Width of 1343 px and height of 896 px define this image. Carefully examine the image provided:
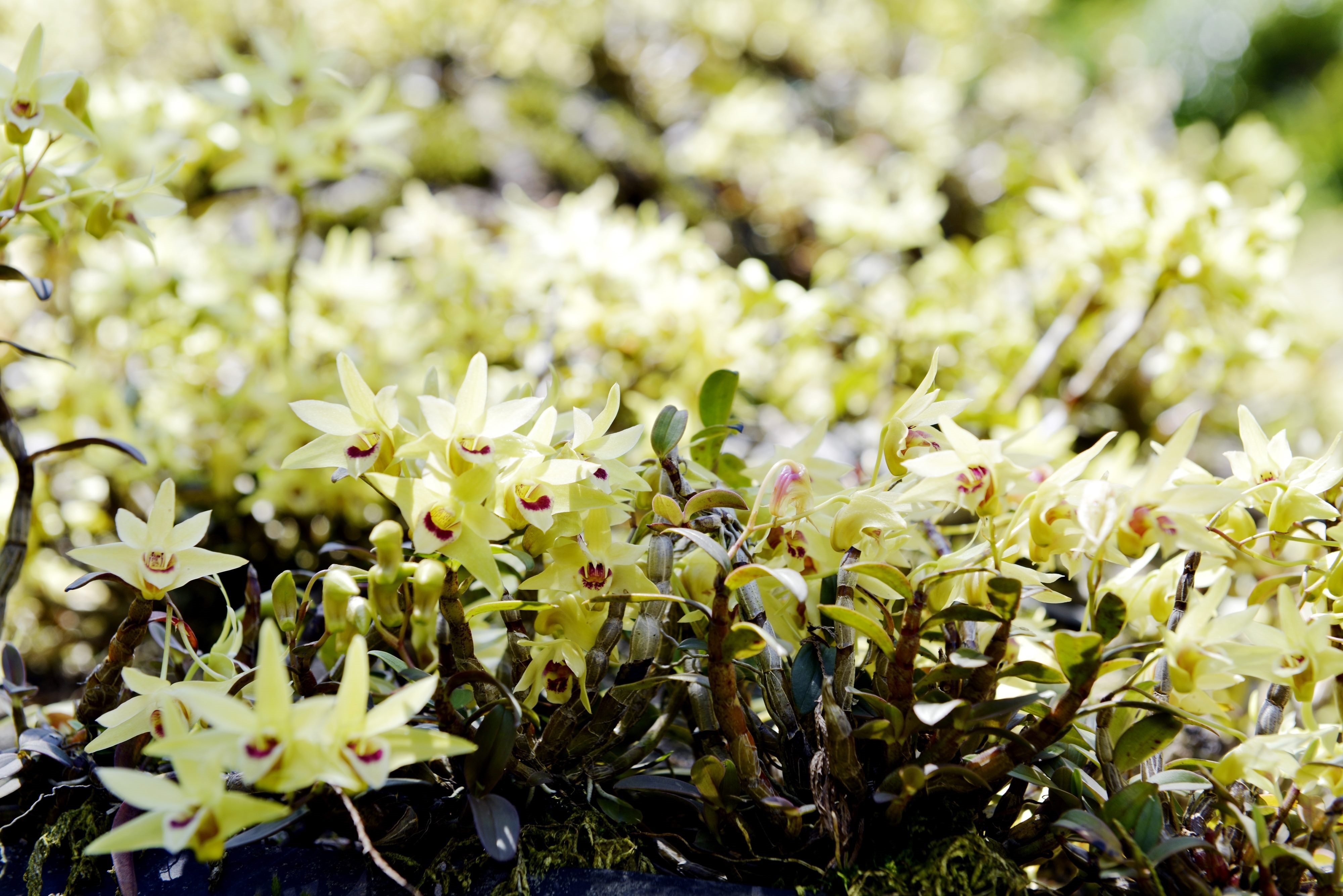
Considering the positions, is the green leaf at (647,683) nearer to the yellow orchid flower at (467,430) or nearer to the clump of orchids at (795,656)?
the clump of orchids at (795,656)

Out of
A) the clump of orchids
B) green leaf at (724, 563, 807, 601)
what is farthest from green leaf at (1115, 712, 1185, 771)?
green leaf at (724, 563, 807, 601)

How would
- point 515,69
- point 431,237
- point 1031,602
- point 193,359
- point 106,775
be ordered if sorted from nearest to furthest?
1. point 106,775
2. point 1031,602
3. point 193,359
4. point 431,237
5. point 515,69

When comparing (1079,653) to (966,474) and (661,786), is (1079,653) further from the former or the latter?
(661,786)

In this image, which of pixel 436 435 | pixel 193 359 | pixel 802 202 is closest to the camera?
pixel 436 435

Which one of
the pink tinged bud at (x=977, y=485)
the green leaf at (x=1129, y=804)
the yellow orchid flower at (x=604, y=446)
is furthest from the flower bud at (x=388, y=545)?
the green leaf at (x=1129, y=804)

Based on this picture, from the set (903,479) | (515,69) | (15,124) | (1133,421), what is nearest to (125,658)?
(15,124)

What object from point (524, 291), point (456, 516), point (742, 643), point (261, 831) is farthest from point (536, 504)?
point (524, 291)

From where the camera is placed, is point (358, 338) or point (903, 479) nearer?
point (903, 479)

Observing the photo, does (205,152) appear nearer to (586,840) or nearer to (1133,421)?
(586,840)
